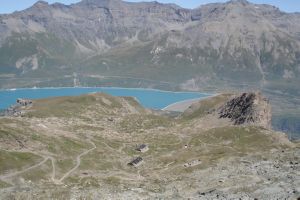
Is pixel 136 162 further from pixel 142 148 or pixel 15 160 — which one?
pixel 15 160

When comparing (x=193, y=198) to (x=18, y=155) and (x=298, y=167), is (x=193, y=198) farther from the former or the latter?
(x=18, y=155)

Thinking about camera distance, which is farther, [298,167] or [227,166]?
[227,166]

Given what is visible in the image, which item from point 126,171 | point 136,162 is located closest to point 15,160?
point 126,171

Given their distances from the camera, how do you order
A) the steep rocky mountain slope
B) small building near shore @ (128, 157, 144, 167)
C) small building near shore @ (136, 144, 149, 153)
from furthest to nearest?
small building near shore @ (136, 144, 149, 153) < small building near shore @ (128, 157, 144, 167) < the steep rocky mountain slope

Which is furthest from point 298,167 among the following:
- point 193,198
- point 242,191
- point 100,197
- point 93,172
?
point 93,172

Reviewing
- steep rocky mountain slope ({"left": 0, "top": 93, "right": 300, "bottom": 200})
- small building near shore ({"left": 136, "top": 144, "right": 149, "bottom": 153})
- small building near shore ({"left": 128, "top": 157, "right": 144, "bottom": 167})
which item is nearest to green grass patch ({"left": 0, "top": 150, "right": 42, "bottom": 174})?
steep rocky mountain slope ({"left": 0, "top": 93, "right": 300, "bottom": 200})

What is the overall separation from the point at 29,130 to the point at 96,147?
2563 cm

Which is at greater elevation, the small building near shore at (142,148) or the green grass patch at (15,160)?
the green grass patch at (15,160)

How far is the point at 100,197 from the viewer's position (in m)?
75.3

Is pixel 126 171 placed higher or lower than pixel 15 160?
lower

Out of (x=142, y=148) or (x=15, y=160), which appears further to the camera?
(x=142, y=148)

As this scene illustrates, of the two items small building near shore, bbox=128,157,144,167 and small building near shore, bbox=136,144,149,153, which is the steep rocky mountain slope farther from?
small building near shore, bbox=136,144,149,153

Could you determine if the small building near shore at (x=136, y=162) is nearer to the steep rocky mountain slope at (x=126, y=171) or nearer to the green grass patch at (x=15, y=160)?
the steep rocky mountain slope at (x=126, y=171)

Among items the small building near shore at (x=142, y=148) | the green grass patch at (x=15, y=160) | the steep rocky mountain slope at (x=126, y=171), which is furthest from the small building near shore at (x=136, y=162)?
the green grass patch at (x=15, y=160)
